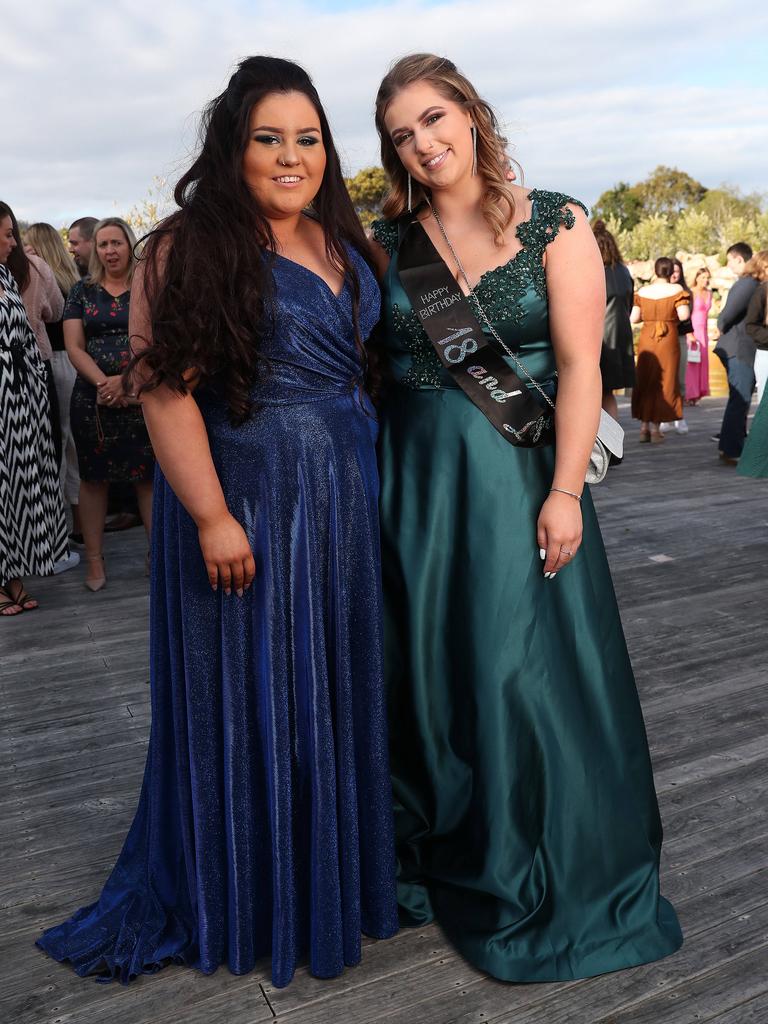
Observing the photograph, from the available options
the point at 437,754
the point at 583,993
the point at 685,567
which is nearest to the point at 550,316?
the point at 437,754

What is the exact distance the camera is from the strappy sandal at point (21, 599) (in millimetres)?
4277

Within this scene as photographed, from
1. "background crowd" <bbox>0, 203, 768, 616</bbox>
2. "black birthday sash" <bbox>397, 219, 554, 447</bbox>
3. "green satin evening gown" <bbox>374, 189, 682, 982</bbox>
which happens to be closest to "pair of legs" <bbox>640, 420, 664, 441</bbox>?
"background crowd" <bbox>0, 203, 768, 616</bbox>

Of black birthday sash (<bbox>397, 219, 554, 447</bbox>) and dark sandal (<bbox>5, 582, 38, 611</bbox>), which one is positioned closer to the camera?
black birthday sash (<bbox>397, 219, 554, 447</bbox>)

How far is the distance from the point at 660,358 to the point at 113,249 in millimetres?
5486

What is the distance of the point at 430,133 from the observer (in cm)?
180

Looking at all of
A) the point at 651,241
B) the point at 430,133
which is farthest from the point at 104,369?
the point at 651,241

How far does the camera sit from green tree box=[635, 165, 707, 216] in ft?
149

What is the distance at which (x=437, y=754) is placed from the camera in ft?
6.40

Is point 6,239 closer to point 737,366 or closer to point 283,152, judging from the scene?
point 283,152

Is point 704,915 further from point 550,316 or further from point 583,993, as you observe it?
point 550,316

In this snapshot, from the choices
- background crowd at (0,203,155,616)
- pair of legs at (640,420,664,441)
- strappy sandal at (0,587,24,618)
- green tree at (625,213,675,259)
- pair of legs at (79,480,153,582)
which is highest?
green tree at (625,213,675,259)

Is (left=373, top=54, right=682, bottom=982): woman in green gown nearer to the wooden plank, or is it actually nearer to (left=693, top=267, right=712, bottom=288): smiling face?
the wooden plank

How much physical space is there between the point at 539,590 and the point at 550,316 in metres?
0.50

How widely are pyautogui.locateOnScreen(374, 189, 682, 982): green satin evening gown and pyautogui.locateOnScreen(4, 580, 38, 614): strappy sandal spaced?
2.80m
